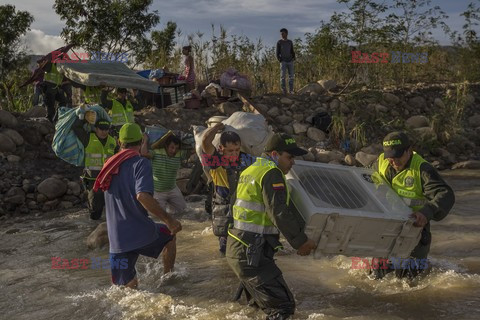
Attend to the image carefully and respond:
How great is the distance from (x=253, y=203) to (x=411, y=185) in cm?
149

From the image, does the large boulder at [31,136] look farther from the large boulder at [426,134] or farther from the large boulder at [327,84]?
the large boulder at [426,134]

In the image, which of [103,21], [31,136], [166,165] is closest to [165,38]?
[103,21]

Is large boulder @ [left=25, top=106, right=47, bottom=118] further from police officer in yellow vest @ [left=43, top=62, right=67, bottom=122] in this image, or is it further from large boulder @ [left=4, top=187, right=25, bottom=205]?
large boulder @ [left=4, top=187, right=25, bottom=205]

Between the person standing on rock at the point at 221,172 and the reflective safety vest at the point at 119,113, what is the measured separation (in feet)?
15.7

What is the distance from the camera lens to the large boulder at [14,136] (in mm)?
10961

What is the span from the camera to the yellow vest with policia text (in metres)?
7.65

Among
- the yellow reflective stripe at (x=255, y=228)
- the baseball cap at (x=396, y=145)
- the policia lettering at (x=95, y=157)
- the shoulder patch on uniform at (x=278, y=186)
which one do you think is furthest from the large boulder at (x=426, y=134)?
the shoulder patch on uniform at (x=278, y=186)

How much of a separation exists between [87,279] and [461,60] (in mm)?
15689

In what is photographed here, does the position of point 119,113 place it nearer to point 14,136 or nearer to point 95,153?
point 95,153

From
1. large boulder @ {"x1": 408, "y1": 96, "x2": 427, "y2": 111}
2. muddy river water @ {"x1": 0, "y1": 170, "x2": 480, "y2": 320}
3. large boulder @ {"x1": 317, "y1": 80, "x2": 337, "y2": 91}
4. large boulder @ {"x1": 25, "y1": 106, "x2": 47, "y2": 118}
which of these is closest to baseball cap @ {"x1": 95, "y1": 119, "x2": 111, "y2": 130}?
muddy river water @ {"x1": 0, "y1": 170, "x2": 480, "y2": 320}

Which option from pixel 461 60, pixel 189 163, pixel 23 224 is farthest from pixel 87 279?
pixel 461 60

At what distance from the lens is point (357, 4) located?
14.3m

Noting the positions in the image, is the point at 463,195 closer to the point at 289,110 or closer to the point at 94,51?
the point at 289,110

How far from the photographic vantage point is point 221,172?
533 cm
